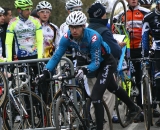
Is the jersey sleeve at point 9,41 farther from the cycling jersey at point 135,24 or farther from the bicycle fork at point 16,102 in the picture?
the cycling jersey at point 135,24

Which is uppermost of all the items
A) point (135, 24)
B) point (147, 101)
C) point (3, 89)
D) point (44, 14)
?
point (44, 14)

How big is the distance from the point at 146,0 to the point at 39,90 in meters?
3.32

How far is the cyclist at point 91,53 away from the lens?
313 inches

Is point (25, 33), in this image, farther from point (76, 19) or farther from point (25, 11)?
point (76, 19)

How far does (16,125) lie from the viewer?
29.2 feet

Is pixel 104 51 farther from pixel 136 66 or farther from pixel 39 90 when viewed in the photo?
pixel 136 66

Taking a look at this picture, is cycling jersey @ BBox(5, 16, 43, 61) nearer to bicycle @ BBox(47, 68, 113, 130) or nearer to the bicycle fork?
the bicycle fork

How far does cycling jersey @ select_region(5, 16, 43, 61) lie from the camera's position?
984 cm

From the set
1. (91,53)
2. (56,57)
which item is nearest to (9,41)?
(56,57)

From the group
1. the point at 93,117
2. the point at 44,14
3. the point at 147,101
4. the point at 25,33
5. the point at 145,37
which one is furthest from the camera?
the point at 44,14

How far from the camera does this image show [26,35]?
32.6 feet

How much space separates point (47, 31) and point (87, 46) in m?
2.83

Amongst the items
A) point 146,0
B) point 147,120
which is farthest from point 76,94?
point 146,0

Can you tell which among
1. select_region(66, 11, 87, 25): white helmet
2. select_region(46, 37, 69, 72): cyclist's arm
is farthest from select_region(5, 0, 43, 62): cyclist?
select_region(66, 11, 87, 25): white helmet
